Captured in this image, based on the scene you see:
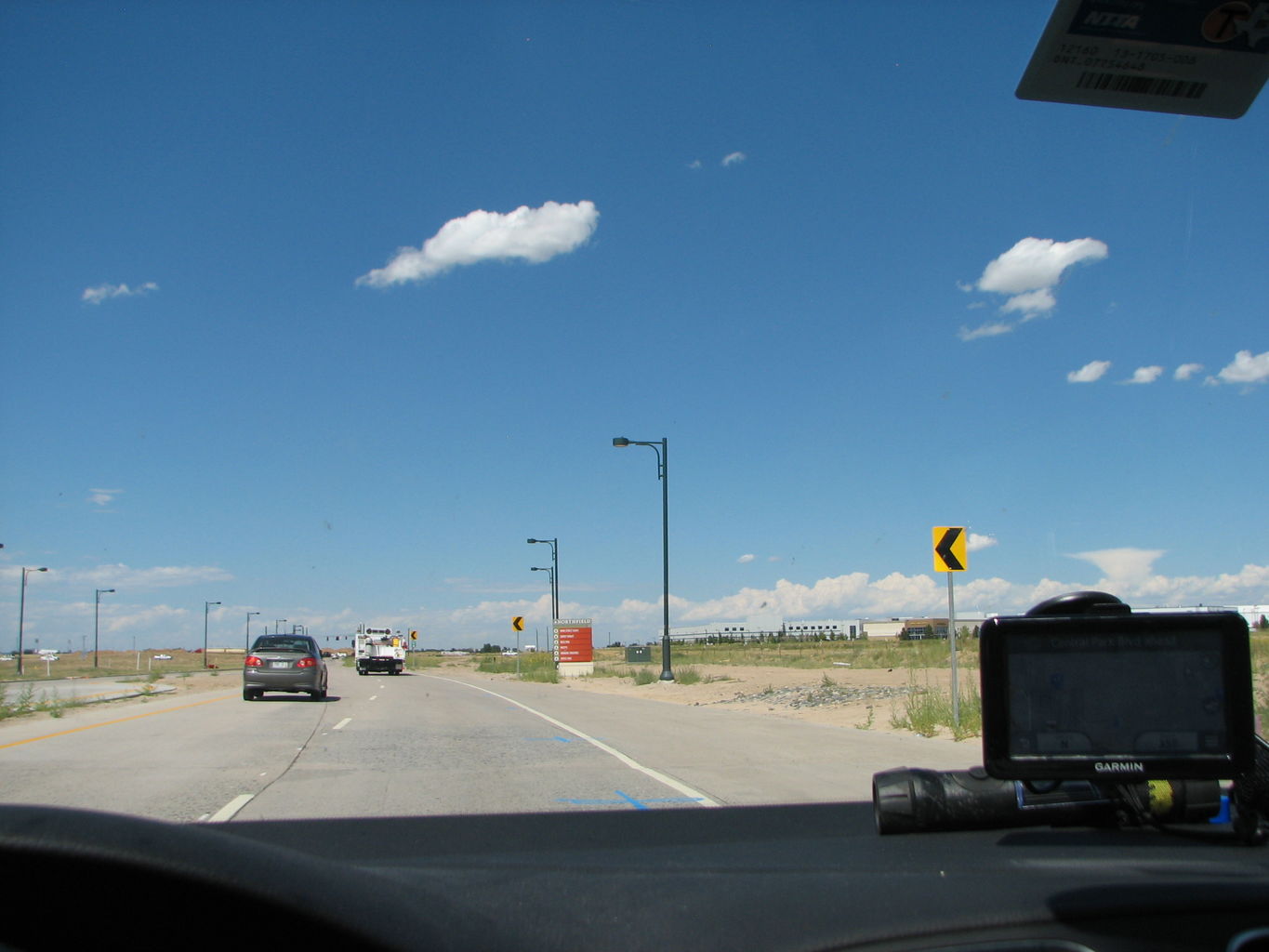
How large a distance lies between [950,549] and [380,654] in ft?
175

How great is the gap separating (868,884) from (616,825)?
6178mm

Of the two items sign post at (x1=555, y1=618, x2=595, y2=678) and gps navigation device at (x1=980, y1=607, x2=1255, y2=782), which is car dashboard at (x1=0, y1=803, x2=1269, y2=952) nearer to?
gps navigation device at (x1=980, y1=607, x2=1255, y2=782)

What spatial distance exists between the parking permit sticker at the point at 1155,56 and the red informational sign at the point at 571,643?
172 feet

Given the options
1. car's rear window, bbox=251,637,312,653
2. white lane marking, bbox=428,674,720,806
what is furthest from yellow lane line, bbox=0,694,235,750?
white lane marking, bbox=428,674,720,806

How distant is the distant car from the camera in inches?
1057

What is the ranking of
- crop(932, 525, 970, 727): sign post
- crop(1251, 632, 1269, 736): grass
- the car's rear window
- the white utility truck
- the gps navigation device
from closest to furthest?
1. the gps navigation device
2. crop(1251, 632, 1269, 736): grass
3. crop(932, 525, 970, 727): sign post
4. the car's rear window
5. the white utility truck

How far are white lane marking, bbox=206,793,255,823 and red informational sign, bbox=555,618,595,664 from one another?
44.9 m

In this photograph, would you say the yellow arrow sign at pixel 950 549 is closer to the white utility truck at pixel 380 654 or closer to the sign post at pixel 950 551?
the sign post at pixel 950 551

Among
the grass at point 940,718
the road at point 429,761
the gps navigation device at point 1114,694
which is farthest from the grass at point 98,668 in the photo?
the gps navigation device at point 1114,694

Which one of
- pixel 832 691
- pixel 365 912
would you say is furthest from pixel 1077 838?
pixel 832 691

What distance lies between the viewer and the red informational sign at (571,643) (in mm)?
54844

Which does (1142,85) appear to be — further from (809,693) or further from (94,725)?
(809,693)

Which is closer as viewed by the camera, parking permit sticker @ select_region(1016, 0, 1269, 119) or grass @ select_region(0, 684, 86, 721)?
parking permit sticker @ select_region(1016, 0, 1269, 119)

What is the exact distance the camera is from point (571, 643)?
54.9 m
